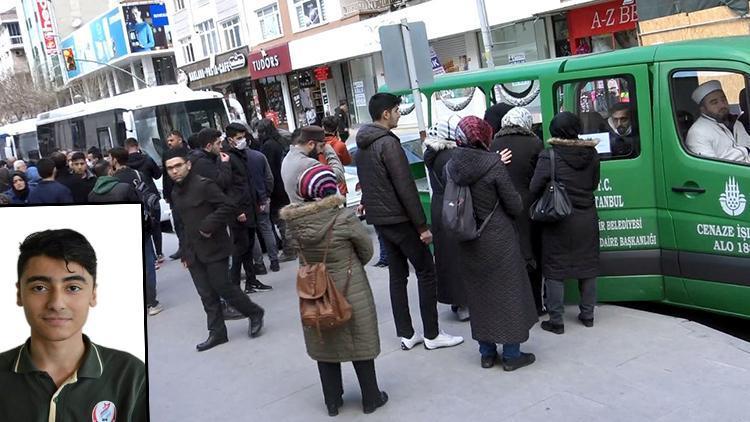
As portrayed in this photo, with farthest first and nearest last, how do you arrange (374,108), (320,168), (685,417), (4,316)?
(374,108) → (320,168) → (685,417) → (4,316)

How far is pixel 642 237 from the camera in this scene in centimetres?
585

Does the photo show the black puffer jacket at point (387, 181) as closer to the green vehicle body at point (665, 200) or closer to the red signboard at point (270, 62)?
the green vehicle body at point (665, 200)

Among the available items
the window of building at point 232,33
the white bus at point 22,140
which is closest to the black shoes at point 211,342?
the white bus at point 22,140

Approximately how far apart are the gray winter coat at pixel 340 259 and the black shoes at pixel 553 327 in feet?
5.84

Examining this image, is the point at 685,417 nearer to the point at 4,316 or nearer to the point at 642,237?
the point at 642,237

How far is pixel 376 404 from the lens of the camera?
4934mm

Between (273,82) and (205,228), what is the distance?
3396cm

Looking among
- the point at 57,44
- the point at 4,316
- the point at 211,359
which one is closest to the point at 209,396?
the point at 211,359

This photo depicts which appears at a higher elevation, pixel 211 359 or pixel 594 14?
pixel 594 14

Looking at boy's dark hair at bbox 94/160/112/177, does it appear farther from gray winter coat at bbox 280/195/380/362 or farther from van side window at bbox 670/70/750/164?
van side window at bbox 670/70/750/164

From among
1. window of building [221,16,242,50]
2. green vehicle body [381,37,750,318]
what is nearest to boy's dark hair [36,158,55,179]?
green vehicle body [381,37,750,318]

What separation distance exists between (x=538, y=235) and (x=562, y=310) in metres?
0.60

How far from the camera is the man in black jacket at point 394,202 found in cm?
538

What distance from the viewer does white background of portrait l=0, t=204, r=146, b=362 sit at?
2.18m
